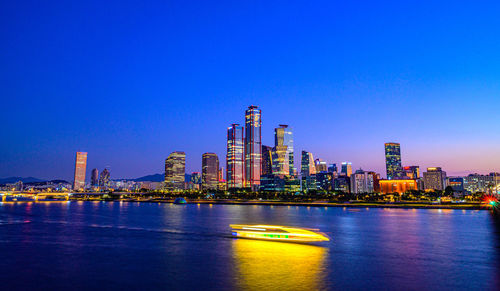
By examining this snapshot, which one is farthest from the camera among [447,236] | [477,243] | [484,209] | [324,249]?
[484,209]

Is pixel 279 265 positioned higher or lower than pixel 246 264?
higher

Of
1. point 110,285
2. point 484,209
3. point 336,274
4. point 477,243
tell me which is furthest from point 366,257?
point 484,209

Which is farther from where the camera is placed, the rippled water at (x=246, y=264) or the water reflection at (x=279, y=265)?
the rippled water at (x=246, y=264)

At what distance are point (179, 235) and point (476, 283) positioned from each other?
37777 millimetres

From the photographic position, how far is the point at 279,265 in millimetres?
26891

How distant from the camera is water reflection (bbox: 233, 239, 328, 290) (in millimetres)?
21719

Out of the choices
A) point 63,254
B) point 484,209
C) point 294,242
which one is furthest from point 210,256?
point 484,209

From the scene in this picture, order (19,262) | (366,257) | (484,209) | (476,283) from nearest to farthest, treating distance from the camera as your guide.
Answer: (476,283) → (19,262) → (366,257) → (484,209)

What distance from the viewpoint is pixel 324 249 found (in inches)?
1427

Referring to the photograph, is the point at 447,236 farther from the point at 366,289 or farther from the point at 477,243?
the point at 366,289

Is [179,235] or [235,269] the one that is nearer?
[235,269]

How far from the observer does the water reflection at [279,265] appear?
71.3 ft

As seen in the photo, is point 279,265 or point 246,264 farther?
point 246,264

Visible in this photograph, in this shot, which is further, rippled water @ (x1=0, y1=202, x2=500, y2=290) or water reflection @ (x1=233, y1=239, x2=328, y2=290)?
rippled water @ (x1=0, y1=202, x2=500, y2=290)
